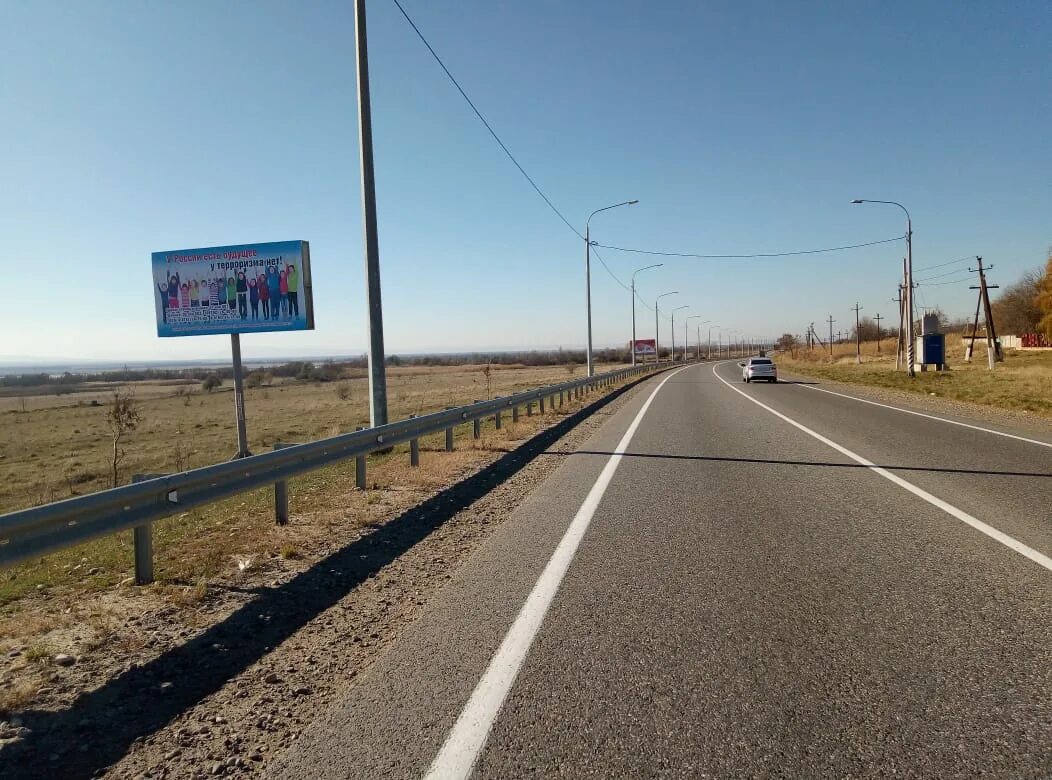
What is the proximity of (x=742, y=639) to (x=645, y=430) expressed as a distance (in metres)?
12.0

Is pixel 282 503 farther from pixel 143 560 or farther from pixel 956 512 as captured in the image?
pixel 956 512

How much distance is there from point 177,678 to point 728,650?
3035 millimetres

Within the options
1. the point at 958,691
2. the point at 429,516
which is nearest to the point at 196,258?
the point at 429,516

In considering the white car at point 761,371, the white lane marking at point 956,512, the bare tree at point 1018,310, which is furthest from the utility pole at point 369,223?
the bare tree at point 1018,310

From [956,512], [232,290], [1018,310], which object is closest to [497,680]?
[956,512]

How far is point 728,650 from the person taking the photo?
3990 millimetres

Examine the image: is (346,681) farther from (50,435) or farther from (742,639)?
(50,435)

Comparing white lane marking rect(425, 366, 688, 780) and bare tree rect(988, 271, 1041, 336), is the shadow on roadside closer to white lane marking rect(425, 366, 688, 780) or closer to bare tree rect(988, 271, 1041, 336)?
white lane marking rect(425, 366, 688, 780)

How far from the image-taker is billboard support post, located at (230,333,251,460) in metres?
15.2

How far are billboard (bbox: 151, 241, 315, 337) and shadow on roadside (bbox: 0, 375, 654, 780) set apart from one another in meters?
11.5

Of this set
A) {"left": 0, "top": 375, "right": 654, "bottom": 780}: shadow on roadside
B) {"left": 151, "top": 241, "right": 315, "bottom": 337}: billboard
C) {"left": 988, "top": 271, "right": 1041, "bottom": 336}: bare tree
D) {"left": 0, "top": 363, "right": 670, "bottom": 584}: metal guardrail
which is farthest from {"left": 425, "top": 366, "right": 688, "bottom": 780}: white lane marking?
{"left": 988, "top": 271, "right": 1041, "bottom": 336}: bare tree

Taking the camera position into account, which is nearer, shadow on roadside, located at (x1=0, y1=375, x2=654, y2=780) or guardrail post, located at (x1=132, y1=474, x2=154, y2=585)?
shadow on roadside, located at (x1=0, y1=375, x2=654, y2=780)

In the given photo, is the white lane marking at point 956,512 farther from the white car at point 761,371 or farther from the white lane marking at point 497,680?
the white car at point 761,371

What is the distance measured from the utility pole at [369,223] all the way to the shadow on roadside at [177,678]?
4999 mm
